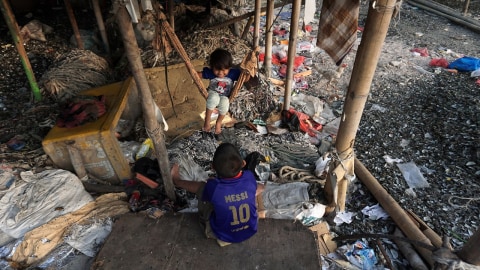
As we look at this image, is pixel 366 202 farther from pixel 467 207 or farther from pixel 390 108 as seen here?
pixel 390 108

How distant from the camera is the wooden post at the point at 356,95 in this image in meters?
1.87

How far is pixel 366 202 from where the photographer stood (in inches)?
115

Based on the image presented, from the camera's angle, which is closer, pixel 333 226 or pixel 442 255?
pixel 442 255

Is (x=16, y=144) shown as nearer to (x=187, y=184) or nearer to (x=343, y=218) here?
(x=187, y=184)

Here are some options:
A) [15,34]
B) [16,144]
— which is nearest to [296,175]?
[16,144]

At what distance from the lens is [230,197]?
1947mm

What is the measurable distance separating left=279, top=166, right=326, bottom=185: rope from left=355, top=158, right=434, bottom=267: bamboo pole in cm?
44

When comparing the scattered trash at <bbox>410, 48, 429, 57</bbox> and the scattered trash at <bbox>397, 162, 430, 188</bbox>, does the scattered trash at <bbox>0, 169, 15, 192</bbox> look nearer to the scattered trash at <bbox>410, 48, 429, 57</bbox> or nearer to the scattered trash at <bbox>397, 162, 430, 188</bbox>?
the scattered trash at <bbox>397, 162, 430, 188</bbox>

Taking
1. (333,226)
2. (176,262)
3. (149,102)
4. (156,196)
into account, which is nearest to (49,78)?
(156,196)

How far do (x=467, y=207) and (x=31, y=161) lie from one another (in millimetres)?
4078

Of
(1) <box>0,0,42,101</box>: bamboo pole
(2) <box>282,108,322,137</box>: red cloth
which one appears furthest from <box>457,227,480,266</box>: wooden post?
(1) <box>0,0,42,101</box>: bamboo pole

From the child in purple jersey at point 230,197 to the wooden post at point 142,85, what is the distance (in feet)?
1.53

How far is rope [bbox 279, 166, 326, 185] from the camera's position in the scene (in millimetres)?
2973

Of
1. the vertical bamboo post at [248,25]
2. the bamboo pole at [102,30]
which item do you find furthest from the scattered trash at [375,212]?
the bamboo pole at [102,30]
